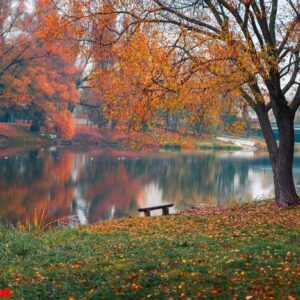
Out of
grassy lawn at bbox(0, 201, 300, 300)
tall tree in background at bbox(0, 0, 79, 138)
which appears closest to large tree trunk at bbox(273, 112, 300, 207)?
grassy lawn at bbox(0, 201, 300, 300)

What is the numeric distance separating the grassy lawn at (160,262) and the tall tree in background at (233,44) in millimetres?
3255

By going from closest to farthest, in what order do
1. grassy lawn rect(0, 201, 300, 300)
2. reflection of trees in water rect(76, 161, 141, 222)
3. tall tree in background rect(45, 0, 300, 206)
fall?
grassy lawn rect(0, 201, 300, 300) → tall tree in background rect(45, 0, 300, 206) → reflection of trees in water rect(76, 161, 141, 222)

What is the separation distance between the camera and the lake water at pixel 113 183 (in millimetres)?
21375

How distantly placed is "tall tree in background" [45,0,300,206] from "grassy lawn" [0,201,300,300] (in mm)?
3255

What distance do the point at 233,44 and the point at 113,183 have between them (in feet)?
59.3

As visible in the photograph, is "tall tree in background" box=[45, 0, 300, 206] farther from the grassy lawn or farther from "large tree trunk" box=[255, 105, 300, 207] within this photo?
the grassy lawn

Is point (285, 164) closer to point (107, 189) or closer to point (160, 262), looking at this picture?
point (160, 262)

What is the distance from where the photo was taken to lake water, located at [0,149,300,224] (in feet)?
70.1

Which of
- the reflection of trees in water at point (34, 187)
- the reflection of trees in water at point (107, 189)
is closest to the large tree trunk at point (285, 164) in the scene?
the reflection of trees in water at point (107, 189)

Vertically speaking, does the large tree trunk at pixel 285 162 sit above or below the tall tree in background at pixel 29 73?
below

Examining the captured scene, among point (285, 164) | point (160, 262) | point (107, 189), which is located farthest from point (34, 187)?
point (160, 262)

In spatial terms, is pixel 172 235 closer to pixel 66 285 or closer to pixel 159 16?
pixel 66 285

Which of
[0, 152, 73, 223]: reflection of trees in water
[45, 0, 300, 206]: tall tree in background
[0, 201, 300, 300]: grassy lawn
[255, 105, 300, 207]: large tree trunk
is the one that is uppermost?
[45, 0, 300, 206]: tall tree in background

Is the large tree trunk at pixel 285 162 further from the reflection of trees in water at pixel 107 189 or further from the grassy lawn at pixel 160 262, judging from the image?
the reflection of trees in water at pixel 107 189
